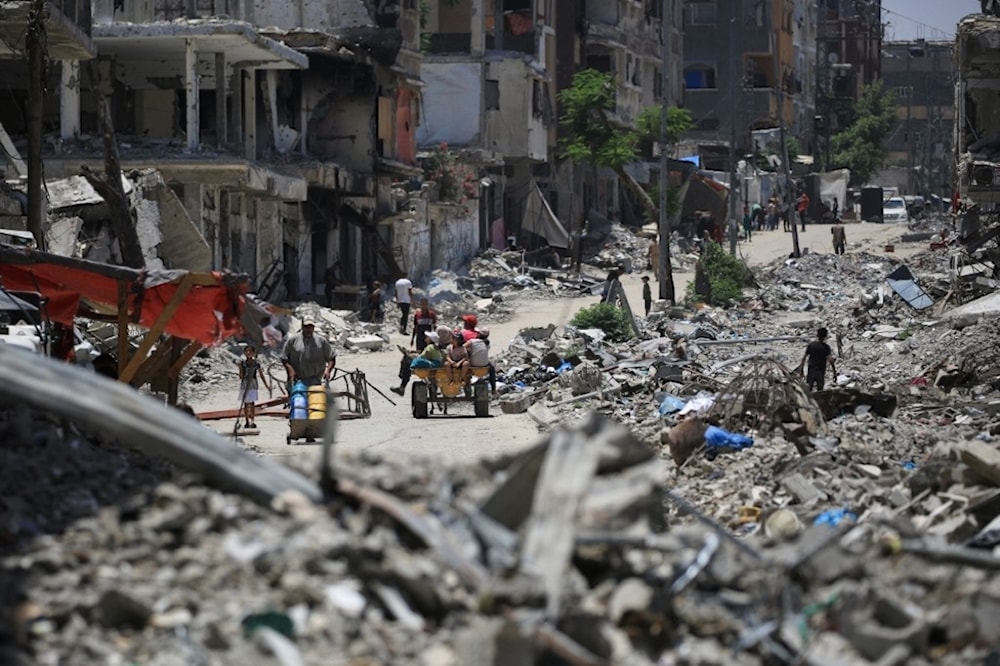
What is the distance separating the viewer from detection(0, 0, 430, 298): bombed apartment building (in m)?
32.8

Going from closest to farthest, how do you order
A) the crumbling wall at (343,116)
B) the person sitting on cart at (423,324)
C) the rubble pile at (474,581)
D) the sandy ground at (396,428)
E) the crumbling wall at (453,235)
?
the rubble pile at (474,581)
the sandy ground at (396,428)
the person sitting on cart at (423,324)
the crumbling wall at (343,116)
the crumbling wall at (453,235)

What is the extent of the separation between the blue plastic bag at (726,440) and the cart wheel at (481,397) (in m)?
5.72

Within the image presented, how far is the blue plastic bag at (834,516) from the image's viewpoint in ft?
38.1

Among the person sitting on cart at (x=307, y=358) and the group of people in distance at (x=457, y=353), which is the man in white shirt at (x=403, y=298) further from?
the person sitting on cart at (x=307, y=358)

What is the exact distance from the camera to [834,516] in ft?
39.0

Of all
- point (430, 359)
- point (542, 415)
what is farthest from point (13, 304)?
point (542, 415)

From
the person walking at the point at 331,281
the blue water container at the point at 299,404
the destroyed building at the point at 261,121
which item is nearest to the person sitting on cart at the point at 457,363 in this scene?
the blue water container at the point at 299,404

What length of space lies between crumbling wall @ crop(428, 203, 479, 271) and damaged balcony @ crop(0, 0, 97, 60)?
70.7ft

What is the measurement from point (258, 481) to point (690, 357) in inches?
744

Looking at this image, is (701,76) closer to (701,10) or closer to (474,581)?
(701,10)

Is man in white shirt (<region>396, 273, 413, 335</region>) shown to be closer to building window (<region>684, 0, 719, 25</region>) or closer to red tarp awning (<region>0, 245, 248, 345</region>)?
red tarp awning (<region>0, 245, 248, 345</region>)

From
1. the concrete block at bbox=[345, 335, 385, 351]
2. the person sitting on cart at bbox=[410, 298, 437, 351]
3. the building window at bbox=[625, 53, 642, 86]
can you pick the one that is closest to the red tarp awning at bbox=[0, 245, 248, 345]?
the person sitting on cart at bbox=[410, 298, 437, 351]

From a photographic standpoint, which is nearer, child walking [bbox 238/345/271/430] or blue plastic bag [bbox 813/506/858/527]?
blue plastic bag [bbox 813/506/858/527]

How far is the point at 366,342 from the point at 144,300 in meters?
15.1
